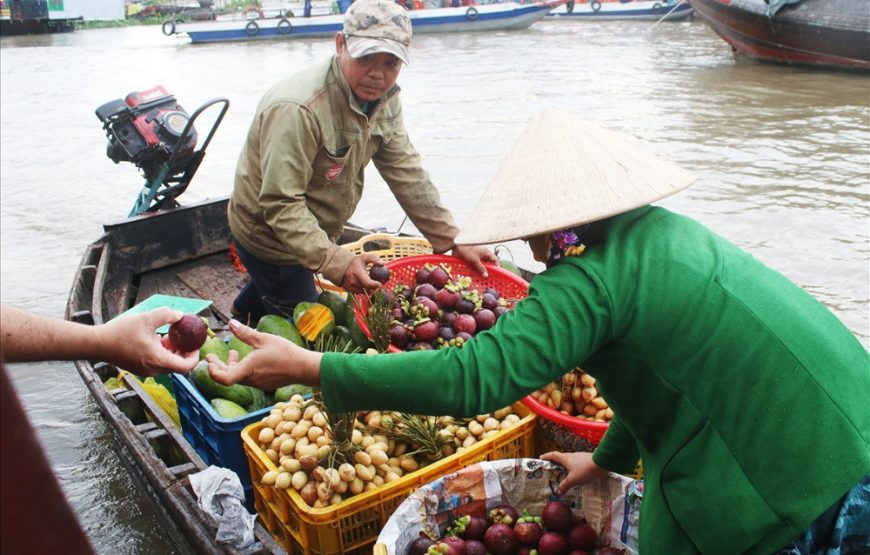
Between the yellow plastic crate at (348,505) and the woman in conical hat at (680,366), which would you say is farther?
the yellow plastic crate at (348,505)

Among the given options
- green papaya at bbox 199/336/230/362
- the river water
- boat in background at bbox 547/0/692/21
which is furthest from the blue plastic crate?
boat in background at bbox 547/0/692/21

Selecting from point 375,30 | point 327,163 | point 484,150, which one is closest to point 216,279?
point 327,163

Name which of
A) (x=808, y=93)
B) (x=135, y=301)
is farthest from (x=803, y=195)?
(x=135, y=301)

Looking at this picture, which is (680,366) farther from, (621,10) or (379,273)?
(621,10)

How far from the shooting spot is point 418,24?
1095 inches

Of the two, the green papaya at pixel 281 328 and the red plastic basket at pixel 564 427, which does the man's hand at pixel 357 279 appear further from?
the red plastic basket at pixel 564 427

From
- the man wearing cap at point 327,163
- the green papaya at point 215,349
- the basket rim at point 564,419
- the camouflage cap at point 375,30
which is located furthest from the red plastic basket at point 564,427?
the camouflage cap at point 375,30

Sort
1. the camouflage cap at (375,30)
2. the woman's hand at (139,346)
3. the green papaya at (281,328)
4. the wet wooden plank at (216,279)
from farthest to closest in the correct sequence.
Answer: the wet wooden plank at (216,279)
the green papaya at (281,328)
the camouflage cap at (375,30)
the woman's hand at (139,346)

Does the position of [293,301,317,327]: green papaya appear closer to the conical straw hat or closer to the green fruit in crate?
the green fruit in crate

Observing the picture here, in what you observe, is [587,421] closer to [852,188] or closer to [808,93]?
[852,188]

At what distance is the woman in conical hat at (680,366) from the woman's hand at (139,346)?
679 mm

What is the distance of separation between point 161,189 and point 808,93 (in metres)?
11.5

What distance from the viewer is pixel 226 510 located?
2.37 meters

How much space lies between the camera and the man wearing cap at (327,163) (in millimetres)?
3123
